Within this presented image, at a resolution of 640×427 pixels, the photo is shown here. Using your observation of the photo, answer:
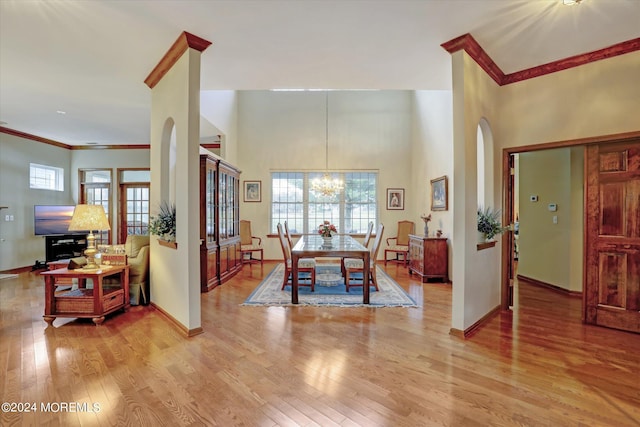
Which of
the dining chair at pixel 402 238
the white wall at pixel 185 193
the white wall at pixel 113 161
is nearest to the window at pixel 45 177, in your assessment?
the white wall at pixel 113 161

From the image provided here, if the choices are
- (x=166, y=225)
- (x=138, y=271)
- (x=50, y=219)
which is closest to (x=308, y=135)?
(x=166, y=225)

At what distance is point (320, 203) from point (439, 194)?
2938mm

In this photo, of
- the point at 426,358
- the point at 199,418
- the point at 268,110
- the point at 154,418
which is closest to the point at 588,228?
the point at 426,358

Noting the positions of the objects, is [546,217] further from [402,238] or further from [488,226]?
[402,238]

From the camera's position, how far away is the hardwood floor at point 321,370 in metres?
1.79

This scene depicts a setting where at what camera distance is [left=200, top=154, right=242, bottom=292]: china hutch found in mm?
4738

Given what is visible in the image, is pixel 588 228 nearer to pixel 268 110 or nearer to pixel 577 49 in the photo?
pixel 577 49

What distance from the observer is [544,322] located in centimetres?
334

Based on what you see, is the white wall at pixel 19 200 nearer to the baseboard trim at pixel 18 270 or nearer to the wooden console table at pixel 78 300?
the baseboard trim at pixel 18 270

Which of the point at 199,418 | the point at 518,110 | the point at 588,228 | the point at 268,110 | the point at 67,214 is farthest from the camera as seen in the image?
the point at 268,110

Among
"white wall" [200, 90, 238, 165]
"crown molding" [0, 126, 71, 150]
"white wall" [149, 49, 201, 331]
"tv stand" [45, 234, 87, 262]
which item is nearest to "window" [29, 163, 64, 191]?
Result: "crown molding" [0, 126, 71, 150]

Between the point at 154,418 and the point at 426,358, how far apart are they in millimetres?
1995

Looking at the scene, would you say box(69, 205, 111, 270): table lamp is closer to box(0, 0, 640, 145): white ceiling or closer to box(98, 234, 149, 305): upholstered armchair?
box(98, 234, 149, 305): upholstered armchair

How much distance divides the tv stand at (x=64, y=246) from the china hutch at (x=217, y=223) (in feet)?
12.6
